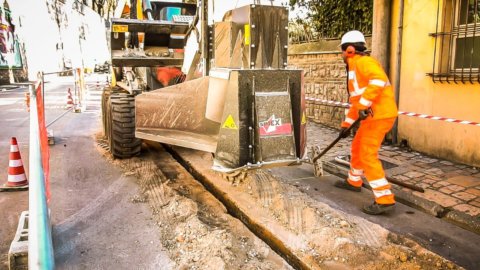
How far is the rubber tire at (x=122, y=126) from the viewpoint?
6090mm

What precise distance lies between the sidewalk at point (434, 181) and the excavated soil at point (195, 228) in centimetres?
204

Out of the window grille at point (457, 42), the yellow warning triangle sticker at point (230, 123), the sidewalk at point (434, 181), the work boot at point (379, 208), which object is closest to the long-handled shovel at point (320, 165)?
the sidewalk at point (434, 181)

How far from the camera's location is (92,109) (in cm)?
1328

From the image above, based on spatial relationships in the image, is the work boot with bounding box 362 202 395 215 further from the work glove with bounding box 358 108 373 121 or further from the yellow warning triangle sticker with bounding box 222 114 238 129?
the yellow warning triangle sticker with bounding box 222 114 238 129

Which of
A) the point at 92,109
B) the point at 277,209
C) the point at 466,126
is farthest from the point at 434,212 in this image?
the point at 92,109

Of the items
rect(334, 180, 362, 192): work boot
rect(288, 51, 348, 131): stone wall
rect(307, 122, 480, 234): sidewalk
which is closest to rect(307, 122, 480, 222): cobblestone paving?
rect(307, 122, 480, 234): sidewalk

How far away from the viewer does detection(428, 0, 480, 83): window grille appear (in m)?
5.80

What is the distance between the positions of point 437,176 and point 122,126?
454 centimetres

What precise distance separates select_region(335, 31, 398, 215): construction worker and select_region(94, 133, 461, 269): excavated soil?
444 mm

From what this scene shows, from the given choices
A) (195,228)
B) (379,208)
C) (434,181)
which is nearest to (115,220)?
(195,228)

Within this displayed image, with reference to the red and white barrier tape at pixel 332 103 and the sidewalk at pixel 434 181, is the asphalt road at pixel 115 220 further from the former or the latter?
the red and white barrier tape at pixel 332 103

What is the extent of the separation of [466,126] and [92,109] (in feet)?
36.3

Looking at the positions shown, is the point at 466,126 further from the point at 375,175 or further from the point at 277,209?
the point at 277,209

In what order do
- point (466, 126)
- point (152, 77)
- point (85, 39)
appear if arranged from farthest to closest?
point (85, 39) → point (152, 77) → point (466, 126)
